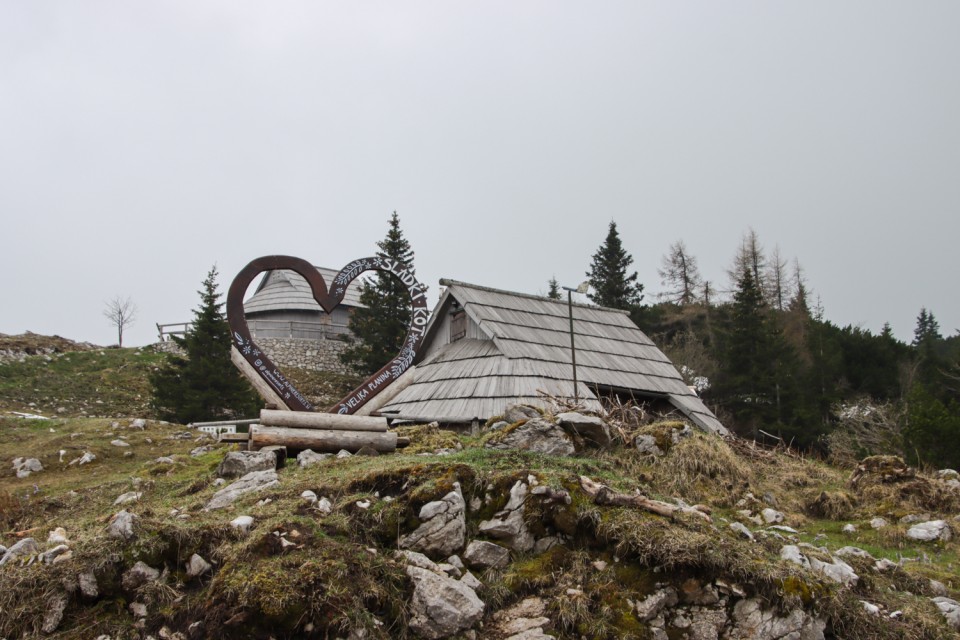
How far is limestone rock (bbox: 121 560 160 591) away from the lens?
5.44m

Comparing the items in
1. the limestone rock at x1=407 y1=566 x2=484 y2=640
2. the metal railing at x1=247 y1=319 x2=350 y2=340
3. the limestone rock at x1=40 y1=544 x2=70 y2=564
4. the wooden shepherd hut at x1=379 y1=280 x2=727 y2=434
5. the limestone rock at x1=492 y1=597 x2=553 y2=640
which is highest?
the metal railing at x1=247 y1=319 x2=350 y2=340

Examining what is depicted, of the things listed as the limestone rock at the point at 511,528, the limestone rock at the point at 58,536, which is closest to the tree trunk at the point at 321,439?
the limestone rock at the point at 58,536

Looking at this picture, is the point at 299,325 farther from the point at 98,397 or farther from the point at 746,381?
the point at 746,381

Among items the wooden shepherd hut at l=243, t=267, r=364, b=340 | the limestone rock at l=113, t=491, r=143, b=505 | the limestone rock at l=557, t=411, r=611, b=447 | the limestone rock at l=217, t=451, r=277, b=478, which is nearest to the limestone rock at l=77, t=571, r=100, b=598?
the limestone rock at l=113, t=491, r=143, b=505

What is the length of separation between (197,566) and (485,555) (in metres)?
2.38

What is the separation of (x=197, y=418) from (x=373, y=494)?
15781mm

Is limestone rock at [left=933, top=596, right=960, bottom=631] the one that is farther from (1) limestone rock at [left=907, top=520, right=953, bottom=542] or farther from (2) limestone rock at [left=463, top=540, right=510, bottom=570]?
(2) limestone rock at [left=463, top=540, right=510, bottom=570]

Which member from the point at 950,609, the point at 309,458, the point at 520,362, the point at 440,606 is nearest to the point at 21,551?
the point at 440,606

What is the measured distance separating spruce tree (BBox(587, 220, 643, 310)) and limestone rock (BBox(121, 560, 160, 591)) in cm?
3360

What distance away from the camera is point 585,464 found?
29.2ft

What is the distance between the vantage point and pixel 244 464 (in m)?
9.19

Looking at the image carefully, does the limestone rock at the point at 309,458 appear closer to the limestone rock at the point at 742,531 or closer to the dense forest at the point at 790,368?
the limestone rock at the point at 742,531

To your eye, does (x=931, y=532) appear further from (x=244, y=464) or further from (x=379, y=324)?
(x=379, y=324)

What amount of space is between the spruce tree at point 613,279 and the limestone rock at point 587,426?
91.2ft
